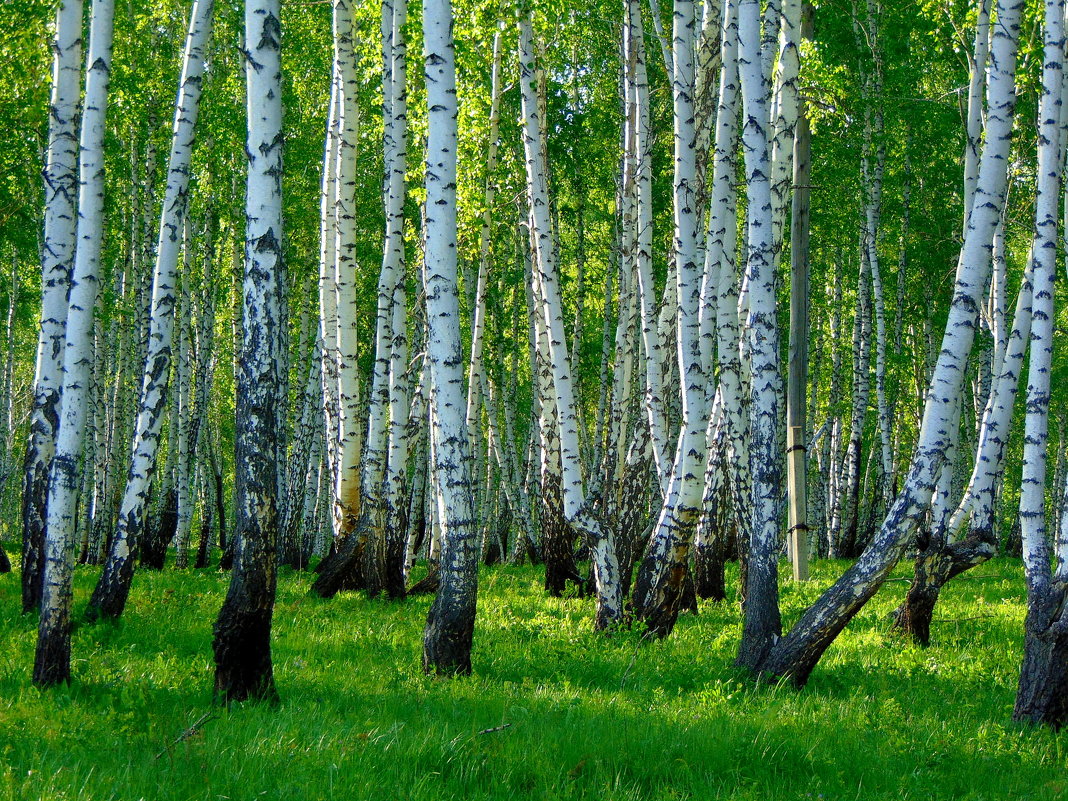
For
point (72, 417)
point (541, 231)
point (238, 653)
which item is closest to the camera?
point (238, 653)

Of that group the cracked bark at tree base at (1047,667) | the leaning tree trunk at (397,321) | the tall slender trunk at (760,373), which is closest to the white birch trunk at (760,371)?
the tall slender trunk at (760,373)

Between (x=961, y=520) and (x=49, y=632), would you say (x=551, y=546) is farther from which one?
(x=49, y=632)

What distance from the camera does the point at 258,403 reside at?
239 inches

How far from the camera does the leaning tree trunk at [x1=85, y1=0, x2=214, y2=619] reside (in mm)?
9008

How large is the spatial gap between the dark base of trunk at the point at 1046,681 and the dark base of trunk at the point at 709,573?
604 cm

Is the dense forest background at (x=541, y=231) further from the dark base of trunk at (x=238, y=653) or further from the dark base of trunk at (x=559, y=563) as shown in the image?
the dark base of trunk at (x=238, y=653)

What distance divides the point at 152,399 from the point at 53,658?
3.32m

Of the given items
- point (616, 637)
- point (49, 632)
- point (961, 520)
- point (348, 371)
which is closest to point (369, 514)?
point (348, 371)

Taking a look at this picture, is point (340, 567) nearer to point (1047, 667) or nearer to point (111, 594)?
point (111, 594)

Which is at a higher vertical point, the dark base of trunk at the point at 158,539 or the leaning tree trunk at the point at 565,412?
the leaning tree trunk at the point at 565,412

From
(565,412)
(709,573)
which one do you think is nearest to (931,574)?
(709,573)

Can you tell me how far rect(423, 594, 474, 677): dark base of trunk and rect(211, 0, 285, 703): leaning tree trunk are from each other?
1.40m

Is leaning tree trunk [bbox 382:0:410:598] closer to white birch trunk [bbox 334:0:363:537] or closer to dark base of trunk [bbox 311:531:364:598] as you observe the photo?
white birch trunk [bbox 334:0:363:537]

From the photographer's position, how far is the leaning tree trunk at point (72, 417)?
631 cm
